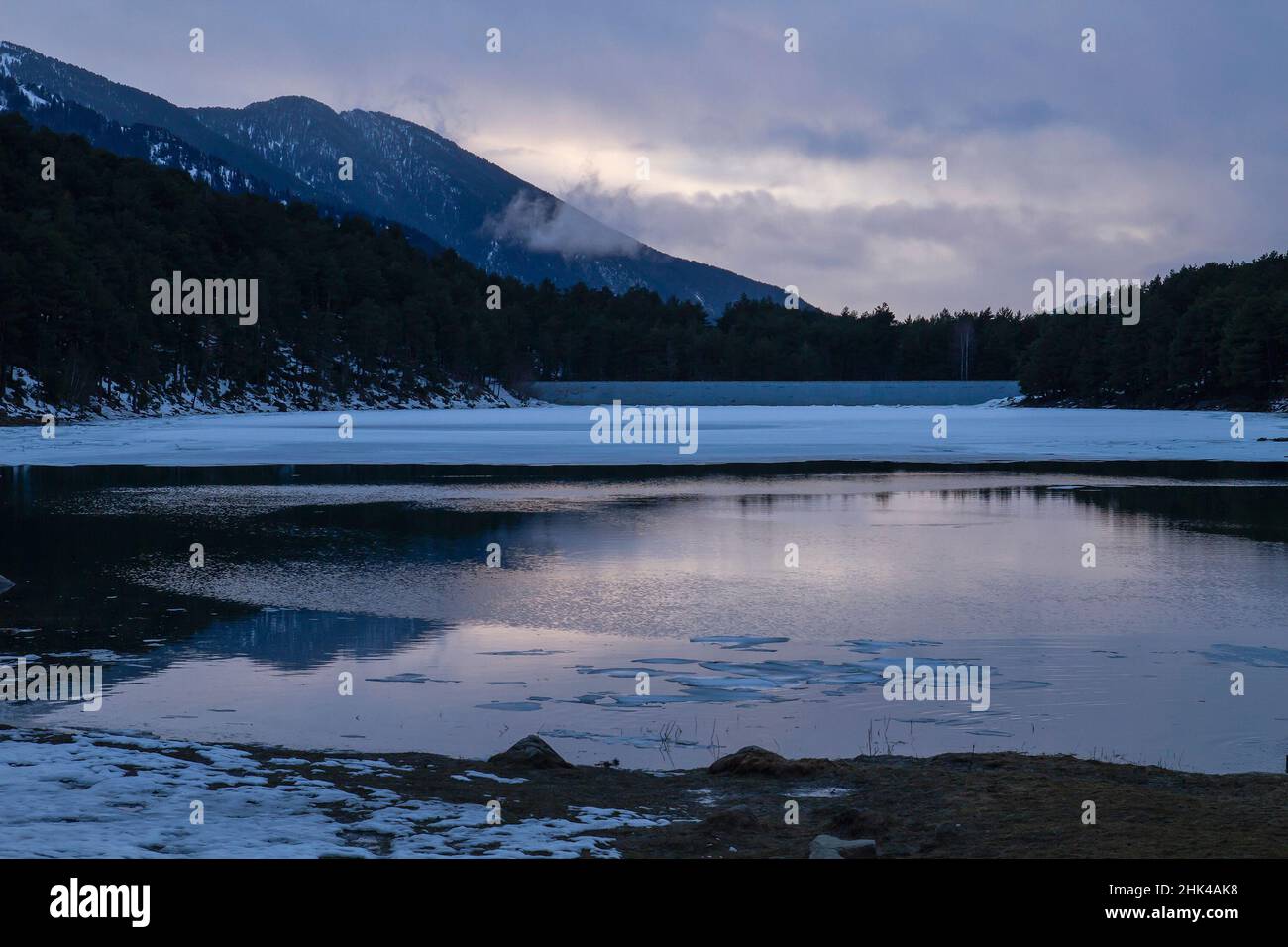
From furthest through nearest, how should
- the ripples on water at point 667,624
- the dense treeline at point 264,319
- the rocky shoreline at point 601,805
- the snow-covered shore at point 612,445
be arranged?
the dense treeline at point 264,319
the snow-covered shore at point 612,445
the ripples on water at point 667,624
the rocky shoreline at point 601,805

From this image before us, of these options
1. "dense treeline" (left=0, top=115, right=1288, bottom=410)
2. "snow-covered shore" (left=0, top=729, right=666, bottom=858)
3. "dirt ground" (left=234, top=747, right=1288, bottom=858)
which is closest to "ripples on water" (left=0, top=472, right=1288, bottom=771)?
"dirt ground" (left=234, top=747, right=1288, bottom=858)

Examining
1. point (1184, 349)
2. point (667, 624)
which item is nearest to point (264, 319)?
point (1184, 349)

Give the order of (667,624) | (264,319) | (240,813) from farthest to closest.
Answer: (264,319) < (667,624) < (240,813)

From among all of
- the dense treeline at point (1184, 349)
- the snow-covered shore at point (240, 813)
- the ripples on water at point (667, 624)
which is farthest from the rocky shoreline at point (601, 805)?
the dense treeline at point (1184, 349)

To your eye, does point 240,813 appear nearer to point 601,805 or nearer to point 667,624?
point 601,805

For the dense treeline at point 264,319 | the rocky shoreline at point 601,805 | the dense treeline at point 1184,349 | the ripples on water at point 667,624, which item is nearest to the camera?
the rocky shoreline at point 601,805

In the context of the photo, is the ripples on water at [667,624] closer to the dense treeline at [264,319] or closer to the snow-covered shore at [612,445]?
the snow-covered shore at [612,445]

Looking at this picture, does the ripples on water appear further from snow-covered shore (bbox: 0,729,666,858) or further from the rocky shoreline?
snow-covered shore (bbox: 0,729,666,858)

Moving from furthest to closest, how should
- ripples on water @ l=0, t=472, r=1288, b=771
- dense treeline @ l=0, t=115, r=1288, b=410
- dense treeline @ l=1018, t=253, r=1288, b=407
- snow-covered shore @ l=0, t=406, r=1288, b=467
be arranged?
dense treeline @ l=1018, t=253, r=1288, b=407 → dense treeline @ l=0, t=115, r=1288, b=410 → snow-covered shore @ l=0, t=406, r=1288, b=467 → ripples on water @ l=0, t=472, r=1288, b=771

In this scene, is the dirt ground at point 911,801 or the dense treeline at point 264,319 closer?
the dirt ground at point 911,801

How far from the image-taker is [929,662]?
45.5ft

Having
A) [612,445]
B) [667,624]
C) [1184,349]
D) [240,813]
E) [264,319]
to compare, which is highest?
[264,319]

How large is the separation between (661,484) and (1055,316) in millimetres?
138798
